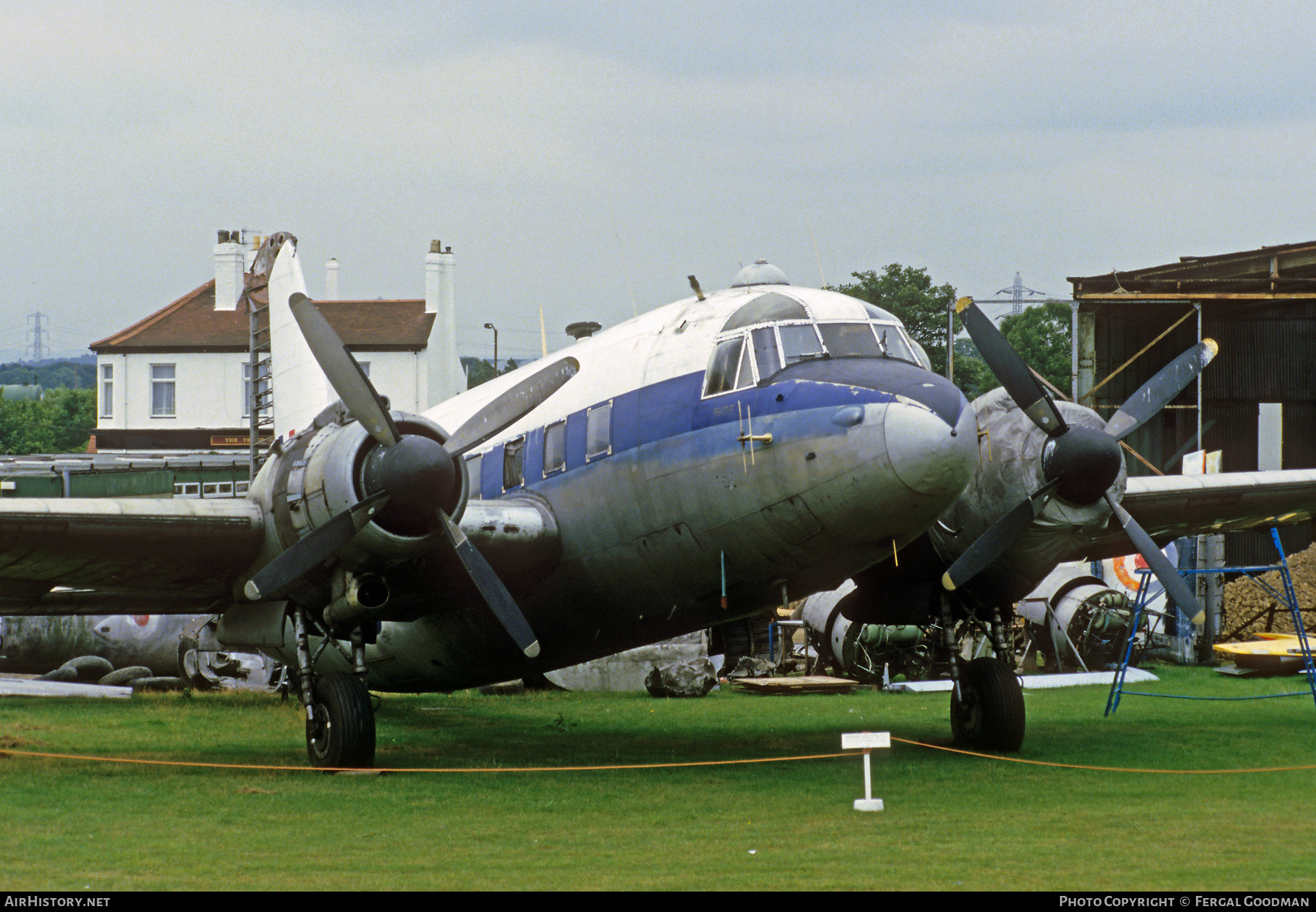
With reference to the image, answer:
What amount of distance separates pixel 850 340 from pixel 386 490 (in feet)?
15.9

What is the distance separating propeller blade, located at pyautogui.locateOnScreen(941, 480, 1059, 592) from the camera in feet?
48.7

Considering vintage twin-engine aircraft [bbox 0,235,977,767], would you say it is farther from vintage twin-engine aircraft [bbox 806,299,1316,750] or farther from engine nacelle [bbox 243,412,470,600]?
vintage twin-engine aircraft [bbox 806,299,1316,750]

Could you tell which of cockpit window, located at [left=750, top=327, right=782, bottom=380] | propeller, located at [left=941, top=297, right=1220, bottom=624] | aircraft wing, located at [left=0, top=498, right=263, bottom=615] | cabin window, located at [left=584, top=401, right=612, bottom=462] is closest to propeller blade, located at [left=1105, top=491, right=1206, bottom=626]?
propeller, located at [left=941, top=297, right=1220, bottom=624]

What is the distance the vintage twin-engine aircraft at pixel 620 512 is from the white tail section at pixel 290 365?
21.7 feet

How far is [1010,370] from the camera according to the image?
1508 centimetres

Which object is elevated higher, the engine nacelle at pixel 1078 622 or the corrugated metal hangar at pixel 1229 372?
the corrugated metal hangar at pixel 1229 372

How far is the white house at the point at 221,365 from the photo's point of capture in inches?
2202

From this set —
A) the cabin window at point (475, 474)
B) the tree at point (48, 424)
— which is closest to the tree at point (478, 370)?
the tree at point (48, 424)

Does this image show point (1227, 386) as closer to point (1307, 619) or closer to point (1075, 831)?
point (1307, 619)

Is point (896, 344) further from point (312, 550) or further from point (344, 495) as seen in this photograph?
point (312, 550)

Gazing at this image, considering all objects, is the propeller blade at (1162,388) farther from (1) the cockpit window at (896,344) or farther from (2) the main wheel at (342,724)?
(2) the main wheel at (342,724)

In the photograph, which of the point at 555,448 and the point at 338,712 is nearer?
the point at 338,712

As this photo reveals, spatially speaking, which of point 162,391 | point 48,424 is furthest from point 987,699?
point 48,424

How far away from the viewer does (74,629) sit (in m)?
27.9
